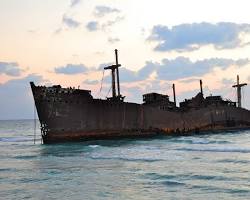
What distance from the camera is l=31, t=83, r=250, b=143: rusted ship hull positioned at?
29647 millimetres

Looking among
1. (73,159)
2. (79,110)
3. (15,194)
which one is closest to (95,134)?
(79,110)

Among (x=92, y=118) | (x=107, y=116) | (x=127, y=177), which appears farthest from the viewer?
(x=107, y=116)

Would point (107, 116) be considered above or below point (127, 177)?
above

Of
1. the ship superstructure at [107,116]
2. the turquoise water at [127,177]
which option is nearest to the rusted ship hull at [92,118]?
the ship superstructure at [107,116]

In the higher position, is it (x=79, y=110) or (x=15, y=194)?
(x=79, y=110)

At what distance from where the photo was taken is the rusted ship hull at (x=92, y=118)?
97.3ft

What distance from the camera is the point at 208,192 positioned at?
12.0m

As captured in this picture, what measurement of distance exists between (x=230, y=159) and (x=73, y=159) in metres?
8.41

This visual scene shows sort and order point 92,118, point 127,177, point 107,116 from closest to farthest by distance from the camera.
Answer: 1. point 127,177
2. point 92,118
3. point 107,116

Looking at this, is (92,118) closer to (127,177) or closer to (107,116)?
(107,116)

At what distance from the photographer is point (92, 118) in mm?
31484

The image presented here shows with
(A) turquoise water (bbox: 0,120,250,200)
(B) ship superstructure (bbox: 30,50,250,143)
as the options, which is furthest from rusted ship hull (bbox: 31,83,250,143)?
(A) turquoise water (bbox: 0,120,250,200)

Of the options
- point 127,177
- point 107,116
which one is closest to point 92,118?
point 107,116

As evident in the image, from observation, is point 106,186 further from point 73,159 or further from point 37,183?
point 73,159
